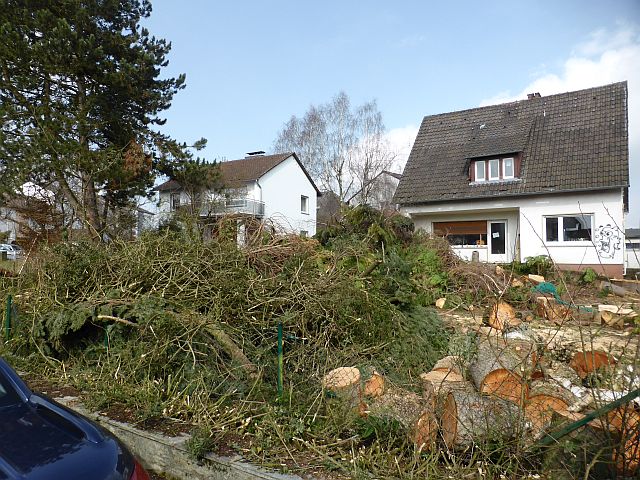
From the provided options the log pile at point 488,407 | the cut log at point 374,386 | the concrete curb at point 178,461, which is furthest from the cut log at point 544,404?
the concrete curb at point 178,461

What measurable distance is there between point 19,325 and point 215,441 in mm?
3978

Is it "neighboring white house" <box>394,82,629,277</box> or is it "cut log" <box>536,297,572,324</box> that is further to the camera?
"neighboring white house" <box>394,82,629,277</box>

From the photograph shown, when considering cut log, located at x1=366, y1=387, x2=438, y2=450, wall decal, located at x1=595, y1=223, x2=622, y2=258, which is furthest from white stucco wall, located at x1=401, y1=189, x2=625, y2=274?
cut log, located at x1=366, y1=387, x2=438, y2=450

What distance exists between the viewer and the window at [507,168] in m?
18.3

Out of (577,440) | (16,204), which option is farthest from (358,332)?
(16,204)

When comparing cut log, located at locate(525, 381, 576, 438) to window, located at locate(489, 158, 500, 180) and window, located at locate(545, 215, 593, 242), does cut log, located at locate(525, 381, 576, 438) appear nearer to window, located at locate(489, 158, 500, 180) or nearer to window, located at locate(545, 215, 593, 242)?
window, located at locate(545, 215, 593, 242)

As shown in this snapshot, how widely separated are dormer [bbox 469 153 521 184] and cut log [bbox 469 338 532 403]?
49.2 ft

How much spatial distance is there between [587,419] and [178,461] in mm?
2899

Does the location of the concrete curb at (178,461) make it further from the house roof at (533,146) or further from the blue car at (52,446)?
the house roof at (533,146)

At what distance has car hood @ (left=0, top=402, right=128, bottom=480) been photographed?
1.93 meters

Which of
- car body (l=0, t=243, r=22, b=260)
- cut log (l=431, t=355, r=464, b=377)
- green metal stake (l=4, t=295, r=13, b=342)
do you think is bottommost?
cut log (l=431, t=355, r=464, b=377)

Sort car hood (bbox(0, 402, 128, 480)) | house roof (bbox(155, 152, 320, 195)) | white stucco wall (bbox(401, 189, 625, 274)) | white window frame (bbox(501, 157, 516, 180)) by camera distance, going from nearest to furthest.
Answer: car hood (bbox(0, 402, 128, 480)), white stucco wall (bbox(401, 189, 625, 274)), white window frame (bbox(501, 157, 516, 180)), house roof (bbox(155, 152, 320, 195))

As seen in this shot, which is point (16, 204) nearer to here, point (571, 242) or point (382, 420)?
point (382, 420)

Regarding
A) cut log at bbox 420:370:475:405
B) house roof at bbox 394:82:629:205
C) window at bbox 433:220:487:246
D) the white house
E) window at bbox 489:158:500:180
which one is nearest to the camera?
cut log at bbox 420:370:475:405
